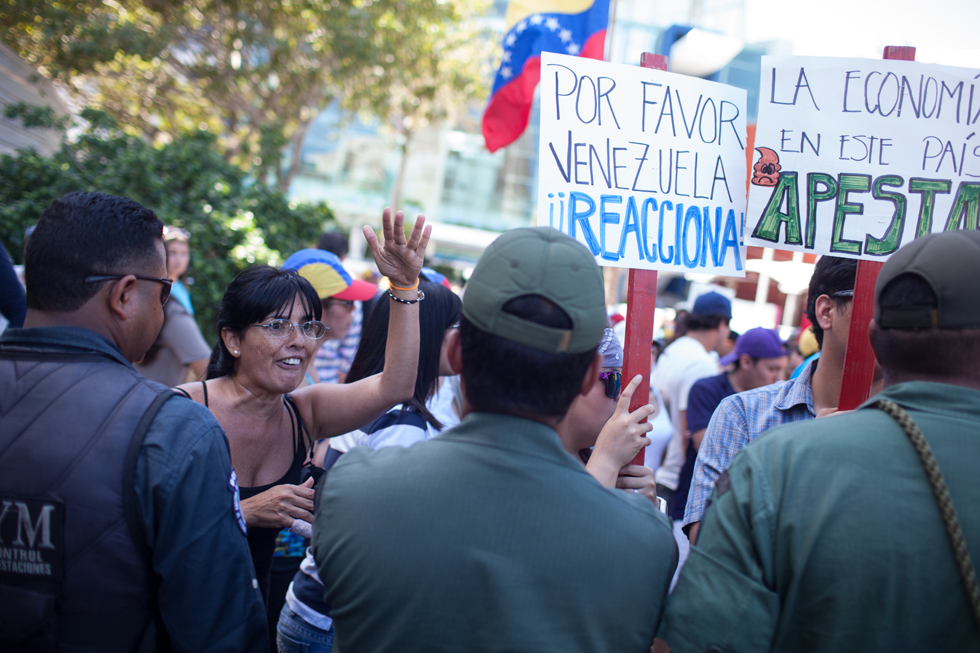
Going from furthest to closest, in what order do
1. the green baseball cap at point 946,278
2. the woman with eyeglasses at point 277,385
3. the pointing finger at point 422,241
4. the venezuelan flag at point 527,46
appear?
the venezuelan flag at point 527,46 → the woman with eyeglasses at point 277,385 → the pointing finger at point 422,241 → the green baseball cap at point 946,278

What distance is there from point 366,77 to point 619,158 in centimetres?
1239

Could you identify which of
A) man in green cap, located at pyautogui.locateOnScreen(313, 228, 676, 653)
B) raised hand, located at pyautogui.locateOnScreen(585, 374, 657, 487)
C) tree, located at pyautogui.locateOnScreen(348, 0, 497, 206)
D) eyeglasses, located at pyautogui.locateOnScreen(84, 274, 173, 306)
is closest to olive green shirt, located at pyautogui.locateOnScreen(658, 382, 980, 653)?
man in green cap, located at pyautogui.locateOnScreen(313, 228, 676, 653)

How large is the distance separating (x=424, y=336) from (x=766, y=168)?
54.5 inches

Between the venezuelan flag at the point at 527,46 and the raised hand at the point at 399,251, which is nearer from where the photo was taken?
the raised hand at the point at 399,251

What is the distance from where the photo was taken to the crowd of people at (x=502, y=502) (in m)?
1.21

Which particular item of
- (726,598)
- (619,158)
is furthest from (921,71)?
(726,598)

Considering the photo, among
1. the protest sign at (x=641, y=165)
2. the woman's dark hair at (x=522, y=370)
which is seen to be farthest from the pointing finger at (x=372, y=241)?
the woman's dark hair at (x=522, y=370)

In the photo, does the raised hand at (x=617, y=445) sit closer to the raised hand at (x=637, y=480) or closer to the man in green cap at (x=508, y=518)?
the raised hand at (x=637, y=480)

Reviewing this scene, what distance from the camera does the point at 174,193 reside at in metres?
7.18

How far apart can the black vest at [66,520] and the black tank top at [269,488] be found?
2.66ft

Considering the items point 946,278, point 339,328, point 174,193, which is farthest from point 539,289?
point 174,193

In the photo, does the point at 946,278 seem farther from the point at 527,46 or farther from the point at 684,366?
the point at 527,46

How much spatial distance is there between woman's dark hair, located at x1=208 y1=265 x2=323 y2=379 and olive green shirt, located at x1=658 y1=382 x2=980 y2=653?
172 centimetres

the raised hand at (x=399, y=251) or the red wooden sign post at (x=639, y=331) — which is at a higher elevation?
the raised hand at (x=399, y=251)
